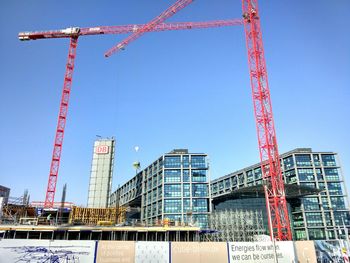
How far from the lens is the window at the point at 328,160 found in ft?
401

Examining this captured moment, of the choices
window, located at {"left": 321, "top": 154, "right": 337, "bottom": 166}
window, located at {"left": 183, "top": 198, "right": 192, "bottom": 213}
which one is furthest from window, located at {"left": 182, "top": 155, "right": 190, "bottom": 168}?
window, located at {"left": 321, "top": 154, "right": 337, "bottom": 166}

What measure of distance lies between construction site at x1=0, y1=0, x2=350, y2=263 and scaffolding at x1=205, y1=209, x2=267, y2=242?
0.39 meters

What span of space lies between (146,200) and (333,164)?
83.0 metres

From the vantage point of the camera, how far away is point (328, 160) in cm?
12269

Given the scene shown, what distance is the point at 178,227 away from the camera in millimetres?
46969

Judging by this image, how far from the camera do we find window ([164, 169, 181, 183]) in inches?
4394

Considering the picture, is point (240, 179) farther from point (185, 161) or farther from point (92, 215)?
point (92, 215)

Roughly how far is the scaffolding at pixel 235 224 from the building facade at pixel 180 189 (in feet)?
15.6

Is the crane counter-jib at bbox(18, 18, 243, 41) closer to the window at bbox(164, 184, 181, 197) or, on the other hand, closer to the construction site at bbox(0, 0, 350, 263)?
the construction site at bbox(0, 0, 350, 263)

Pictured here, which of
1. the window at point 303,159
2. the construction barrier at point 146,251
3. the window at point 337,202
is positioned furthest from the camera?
the window at point 303,159

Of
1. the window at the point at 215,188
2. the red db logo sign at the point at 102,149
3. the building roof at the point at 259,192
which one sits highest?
the red db logo sign at the point at 102,149

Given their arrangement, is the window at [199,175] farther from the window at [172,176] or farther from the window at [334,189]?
the window at [334,189]

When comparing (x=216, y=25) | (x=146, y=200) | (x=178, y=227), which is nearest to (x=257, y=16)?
(x=216, y=25)

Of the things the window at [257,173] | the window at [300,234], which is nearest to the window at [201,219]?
the window at [300,234]
